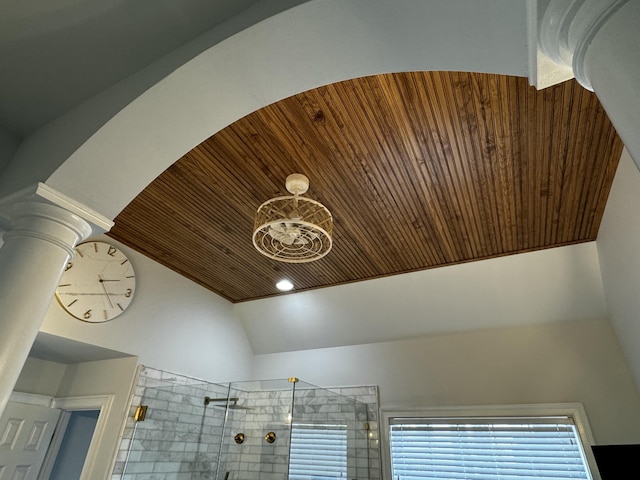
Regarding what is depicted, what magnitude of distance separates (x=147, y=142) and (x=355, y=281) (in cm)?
270

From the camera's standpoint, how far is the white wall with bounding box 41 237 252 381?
284cm

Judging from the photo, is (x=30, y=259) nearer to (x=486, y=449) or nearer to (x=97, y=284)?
(x=97, y=284)

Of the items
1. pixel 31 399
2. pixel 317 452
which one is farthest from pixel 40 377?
pixel 317 452

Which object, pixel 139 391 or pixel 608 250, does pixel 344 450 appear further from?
pixel 608 250

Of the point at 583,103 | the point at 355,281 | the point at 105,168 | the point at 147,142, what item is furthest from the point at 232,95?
the point at 355,281

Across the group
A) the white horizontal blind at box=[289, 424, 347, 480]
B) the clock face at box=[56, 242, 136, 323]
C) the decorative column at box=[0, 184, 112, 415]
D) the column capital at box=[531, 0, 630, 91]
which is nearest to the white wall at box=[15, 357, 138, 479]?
the clock face at box=[56, 242, 136, 323]

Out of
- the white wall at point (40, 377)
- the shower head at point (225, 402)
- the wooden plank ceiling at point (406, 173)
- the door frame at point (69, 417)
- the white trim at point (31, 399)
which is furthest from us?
the shower head at point (225, 402)

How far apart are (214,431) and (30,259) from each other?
2.89 meters

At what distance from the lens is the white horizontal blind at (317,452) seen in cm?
295

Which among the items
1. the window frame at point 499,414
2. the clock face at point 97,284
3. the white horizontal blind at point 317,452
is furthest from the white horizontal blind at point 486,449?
the clock face at point 97,284

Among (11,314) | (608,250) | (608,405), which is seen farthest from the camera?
(608,405)

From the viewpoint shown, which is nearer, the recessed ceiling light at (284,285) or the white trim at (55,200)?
the white trim at (55,200)

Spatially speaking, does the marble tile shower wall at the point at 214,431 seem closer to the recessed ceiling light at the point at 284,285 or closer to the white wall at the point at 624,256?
the recessed ceiling light at the point at 284,285

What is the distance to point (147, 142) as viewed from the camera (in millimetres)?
1275
